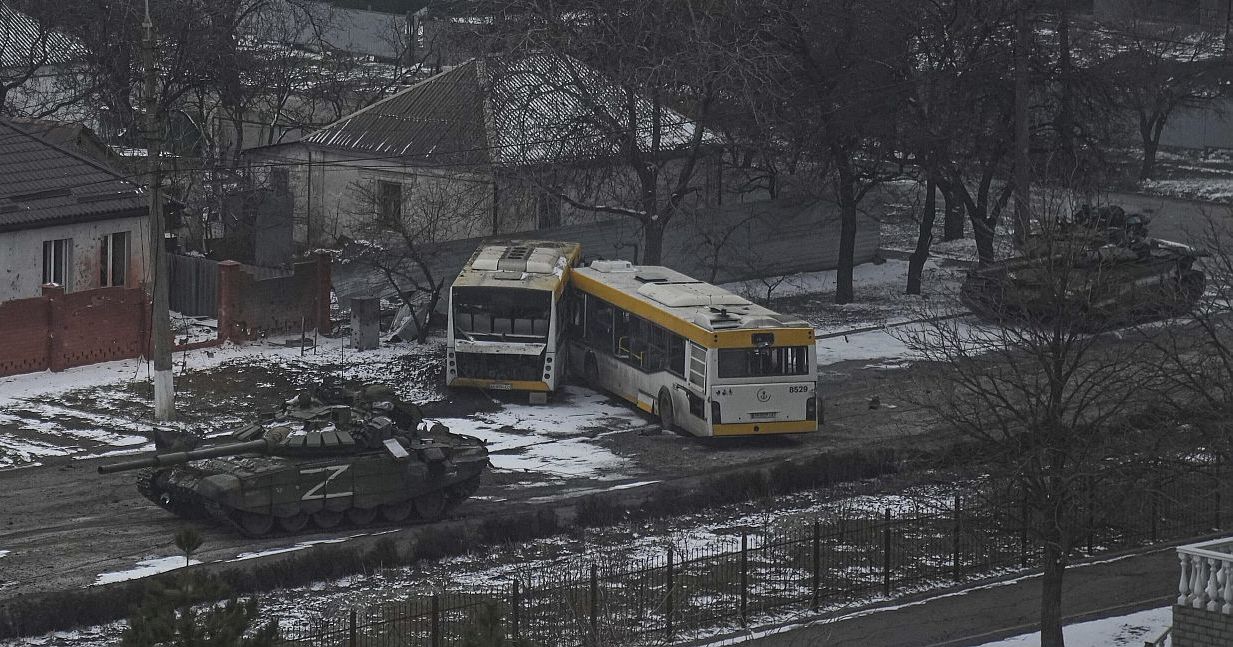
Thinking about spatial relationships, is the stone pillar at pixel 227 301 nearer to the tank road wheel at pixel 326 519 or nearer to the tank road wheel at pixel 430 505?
the tank road wheel at pixel 430 505

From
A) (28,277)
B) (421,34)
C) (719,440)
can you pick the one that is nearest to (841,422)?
(719,440)

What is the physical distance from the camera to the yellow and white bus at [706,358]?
30125 mm

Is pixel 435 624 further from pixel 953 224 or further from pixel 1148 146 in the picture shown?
pixel 1148 146

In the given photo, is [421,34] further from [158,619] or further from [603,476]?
[158,619]

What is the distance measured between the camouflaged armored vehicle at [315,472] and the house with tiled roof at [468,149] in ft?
42.6

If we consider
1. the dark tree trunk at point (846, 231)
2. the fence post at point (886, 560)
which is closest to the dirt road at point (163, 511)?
the fence post at point (886, 560)

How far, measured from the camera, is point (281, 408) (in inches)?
1031

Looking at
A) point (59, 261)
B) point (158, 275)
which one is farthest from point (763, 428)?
point (59, 261)

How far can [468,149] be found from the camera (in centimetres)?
4097

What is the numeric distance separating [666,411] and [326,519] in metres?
7.89

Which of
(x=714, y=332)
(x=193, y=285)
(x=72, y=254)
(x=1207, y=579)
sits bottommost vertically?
(x=1207, y=579)

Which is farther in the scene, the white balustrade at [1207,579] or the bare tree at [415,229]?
the bare tree at [415,229]

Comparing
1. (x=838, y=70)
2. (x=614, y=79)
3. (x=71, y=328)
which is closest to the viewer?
(x=71, y=328)

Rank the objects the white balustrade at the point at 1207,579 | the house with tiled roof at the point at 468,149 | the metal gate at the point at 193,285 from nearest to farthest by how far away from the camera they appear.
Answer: the white balustrade at the point at 1207,579 < the metal gate at the point at 193,285 < the house with tiled roof at the point at 468,149
